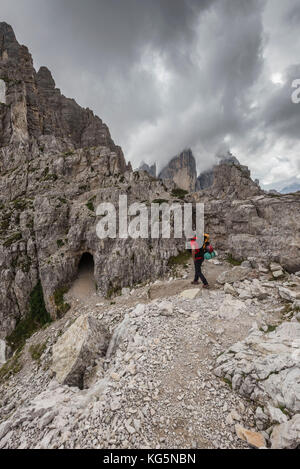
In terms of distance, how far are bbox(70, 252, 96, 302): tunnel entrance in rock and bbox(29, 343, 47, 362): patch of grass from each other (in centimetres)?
640

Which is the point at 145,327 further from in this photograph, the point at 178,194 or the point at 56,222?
the point at 56,222

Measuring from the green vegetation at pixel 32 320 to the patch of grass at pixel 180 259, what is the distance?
18.9 metres

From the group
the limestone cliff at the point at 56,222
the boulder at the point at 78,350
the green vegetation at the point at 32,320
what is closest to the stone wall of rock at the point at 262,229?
the limestone cliff at the point at 56,222

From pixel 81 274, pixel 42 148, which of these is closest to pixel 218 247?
pixel 81 274

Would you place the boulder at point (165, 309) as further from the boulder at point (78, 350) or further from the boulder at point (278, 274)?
the boulder at point (278, 274)

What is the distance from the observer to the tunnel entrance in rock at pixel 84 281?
23.8m

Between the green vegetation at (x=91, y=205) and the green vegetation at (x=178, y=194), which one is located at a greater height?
the green vegetation at (x=178, y=194)

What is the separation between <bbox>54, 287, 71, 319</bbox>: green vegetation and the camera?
22594 millimetres

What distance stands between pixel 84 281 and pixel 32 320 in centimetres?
903

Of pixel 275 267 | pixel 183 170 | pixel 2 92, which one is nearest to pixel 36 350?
pixel 275 267

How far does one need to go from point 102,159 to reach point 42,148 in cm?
2284

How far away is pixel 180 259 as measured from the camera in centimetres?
2012

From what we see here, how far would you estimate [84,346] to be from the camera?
835 cm
